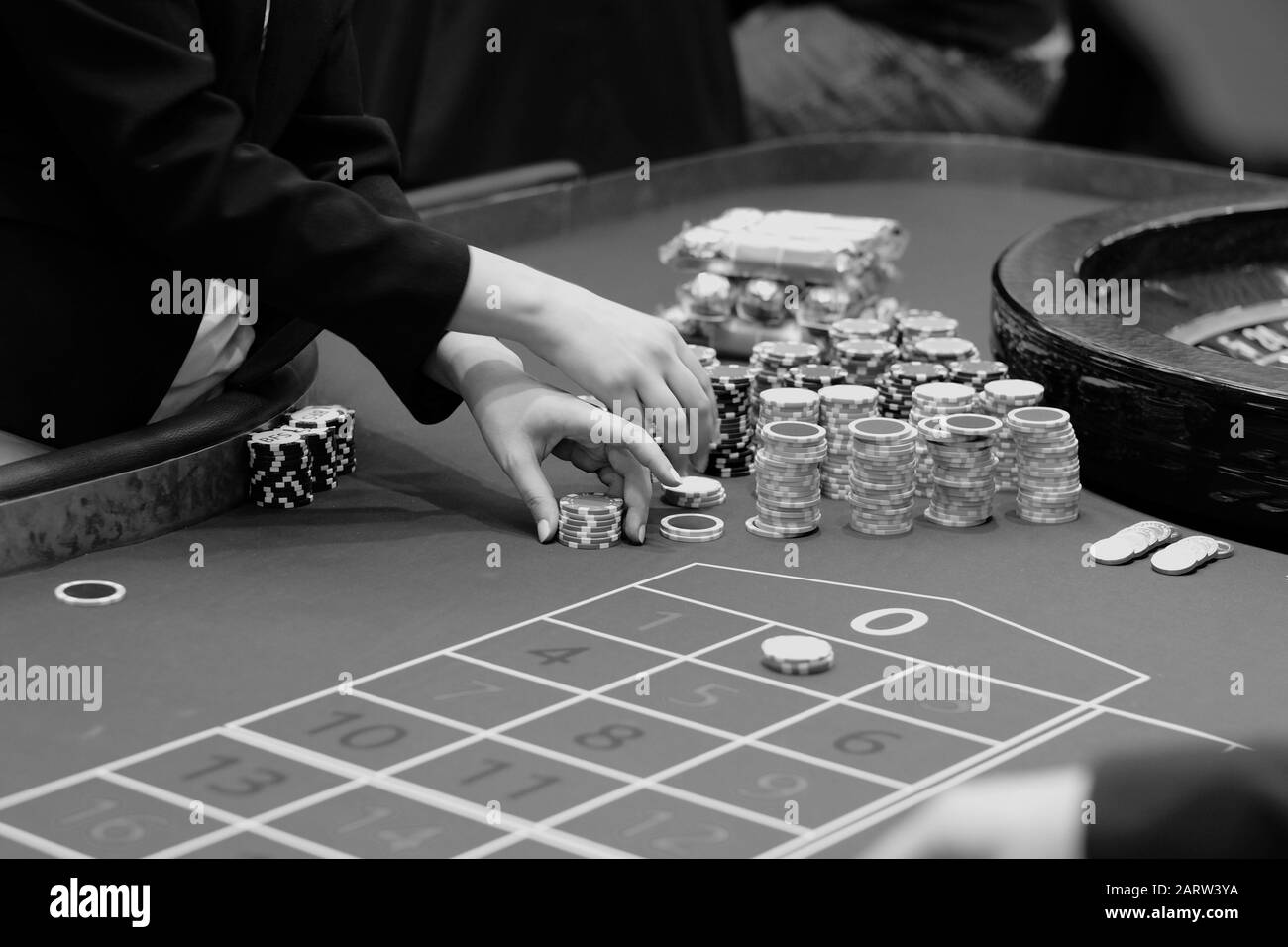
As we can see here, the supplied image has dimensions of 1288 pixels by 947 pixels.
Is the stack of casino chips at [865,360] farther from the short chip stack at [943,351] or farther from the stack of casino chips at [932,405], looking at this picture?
the stack of casino chips at [932,405]

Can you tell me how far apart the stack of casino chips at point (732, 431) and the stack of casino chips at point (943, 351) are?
36 centimetres

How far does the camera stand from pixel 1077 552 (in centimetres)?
213

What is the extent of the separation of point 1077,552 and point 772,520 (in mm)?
367

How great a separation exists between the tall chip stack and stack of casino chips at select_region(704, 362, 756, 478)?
22.6 inches

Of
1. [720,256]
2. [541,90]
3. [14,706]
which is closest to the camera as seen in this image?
[14,706]

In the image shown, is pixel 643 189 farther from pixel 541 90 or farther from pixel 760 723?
pixel 760 723

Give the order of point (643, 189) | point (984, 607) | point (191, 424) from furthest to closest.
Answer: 1. point (643, 189)
2. point (191, 424)
3. point (984, 607)

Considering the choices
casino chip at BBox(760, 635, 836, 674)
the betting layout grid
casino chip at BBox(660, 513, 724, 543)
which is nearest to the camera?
the betting layout grid

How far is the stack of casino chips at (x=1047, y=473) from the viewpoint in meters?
2.25

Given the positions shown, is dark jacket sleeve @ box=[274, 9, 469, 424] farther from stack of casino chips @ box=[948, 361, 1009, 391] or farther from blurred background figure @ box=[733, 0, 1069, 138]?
blurred background figure @ box=[733, 0, 1069, 138]

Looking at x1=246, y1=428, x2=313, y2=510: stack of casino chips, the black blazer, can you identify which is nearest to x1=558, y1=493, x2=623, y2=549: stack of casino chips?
the black blazer

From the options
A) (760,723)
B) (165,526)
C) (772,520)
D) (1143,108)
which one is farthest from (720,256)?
(1143,108)

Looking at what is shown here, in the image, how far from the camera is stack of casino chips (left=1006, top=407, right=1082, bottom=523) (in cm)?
225

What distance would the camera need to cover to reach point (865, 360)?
2.68 meters
